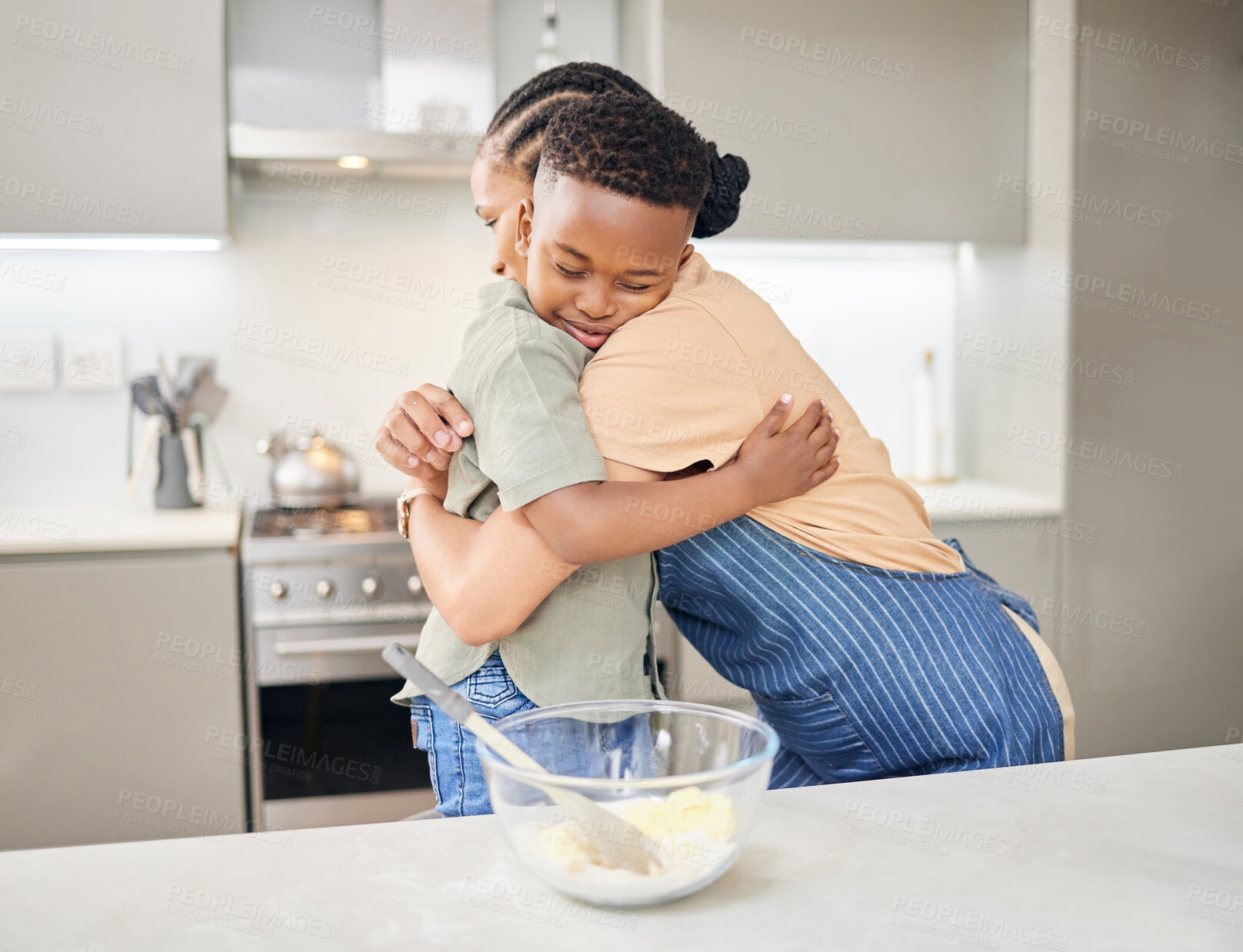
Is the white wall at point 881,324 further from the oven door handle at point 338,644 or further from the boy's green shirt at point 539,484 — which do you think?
the boy's green shirt at point 539,484

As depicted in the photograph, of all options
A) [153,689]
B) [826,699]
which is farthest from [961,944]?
[153,689]

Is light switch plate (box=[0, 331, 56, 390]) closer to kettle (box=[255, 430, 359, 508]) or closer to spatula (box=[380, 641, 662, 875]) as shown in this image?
kettle (box=[255, 430, 359, 508])

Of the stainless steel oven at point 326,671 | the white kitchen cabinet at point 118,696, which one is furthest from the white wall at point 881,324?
the white kitchen cabinet at point 118,696

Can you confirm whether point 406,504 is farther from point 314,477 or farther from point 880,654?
point 314,477

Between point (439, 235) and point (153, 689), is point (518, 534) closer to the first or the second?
point (153, 689)

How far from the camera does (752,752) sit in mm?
616

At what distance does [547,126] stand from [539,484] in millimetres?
432

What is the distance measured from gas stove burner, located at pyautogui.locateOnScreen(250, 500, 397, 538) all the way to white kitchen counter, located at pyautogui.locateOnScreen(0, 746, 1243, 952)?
142 centimetres

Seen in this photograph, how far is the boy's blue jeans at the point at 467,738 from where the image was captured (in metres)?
0.91

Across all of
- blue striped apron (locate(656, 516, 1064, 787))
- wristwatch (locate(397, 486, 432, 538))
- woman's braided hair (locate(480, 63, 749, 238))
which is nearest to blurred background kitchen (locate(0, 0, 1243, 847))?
wristwatch (locate(397, 486, 432, 538))

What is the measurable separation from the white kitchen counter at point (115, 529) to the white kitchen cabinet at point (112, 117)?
589 millimetres

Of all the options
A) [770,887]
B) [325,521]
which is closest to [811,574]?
[770,887]

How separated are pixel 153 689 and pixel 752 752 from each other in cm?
168

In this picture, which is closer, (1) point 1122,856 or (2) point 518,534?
(1) point 1122,856
